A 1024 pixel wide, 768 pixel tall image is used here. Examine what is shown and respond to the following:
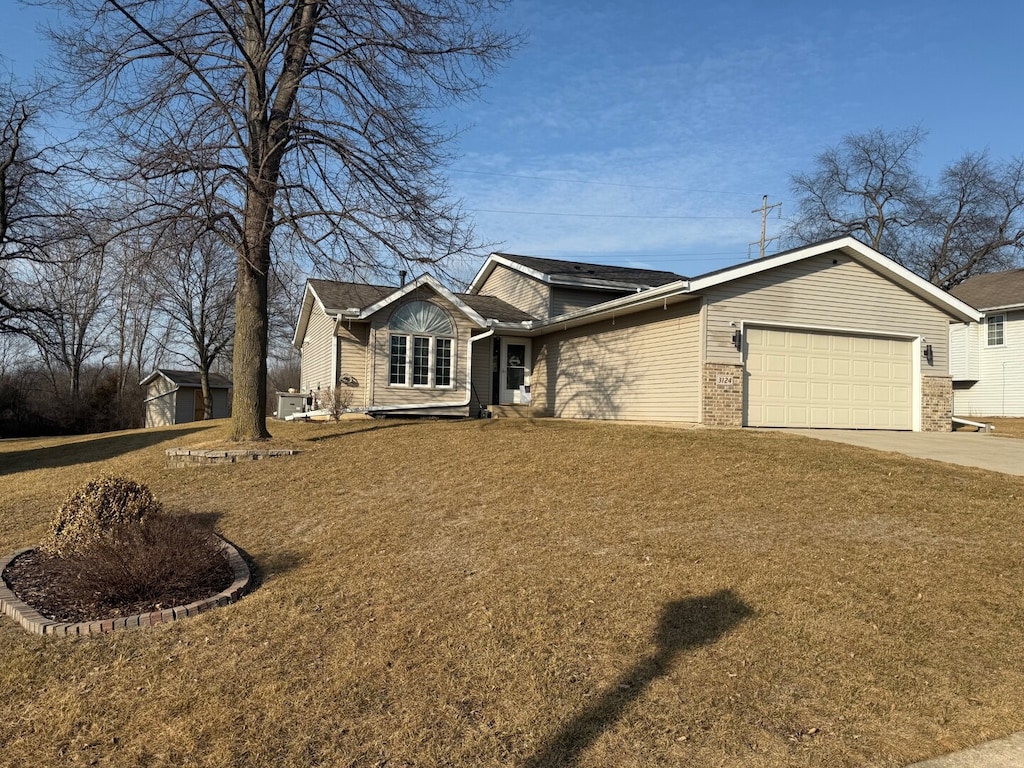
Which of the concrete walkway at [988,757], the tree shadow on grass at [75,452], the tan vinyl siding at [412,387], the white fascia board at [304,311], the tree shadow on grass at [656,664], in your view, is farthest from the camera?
the white fascia board at [304,311]

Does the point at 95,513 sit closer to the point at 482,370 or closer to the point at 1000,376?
the point at 482,370

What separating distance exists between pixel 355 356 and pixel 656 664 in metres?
15.8

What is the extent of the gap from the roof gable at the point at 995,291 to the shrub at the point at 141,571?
27.2 m

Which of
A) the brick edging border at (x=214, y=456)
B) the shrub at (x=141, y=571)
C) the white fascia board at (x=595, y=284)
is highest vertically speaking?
the white fascia board at (x=595, y=284)

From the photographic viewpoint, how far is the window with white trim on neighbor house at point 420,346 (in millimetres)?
19172

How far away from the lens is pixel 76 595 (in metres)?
5.62

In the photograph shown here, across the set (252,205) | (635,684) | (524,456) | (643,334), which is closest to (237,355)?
(252,205)

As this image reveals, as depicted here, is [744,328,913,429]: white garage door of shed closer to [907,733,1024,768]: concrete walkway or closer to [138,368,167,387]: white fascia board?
[907,733,1024,768]: concrete walkway

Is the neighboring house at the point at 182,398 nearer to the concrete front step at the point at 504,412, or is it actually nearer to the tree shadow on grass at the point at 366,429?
the concrete front step at the point at 504,412

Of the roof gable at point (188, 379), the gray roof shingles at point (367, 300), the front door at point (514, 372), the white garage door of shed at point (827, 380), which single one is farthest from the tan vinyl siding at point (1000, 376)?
the roof gable at point (188, 379)

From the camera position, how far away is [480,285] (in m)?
27.1

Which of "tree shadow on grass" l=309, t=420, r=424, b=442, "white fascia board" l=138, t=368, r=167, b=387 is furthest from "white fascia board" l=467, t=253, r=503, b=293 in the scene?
"white fascia board" l=138, t=368, r=167, b=387

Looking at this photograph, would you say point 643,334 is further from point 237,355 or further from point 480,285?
point 480,285

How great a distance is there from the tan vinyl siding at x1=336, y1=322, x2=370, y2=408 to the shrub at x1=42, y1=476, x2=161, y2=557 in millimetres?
11554
